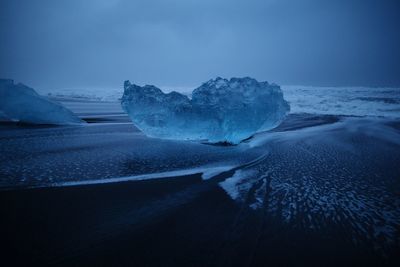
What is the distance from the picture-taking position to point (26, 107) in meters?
5.50

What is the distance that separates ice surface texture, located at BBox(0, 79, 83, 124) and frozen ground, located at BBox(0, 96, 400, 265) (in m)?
2.60

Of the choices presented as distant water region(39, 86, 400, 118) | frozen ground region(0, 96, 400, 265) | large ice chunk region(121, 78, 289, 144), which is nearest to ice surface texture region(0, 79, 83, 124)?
large ice chunk region(121, 78, 289, 144)

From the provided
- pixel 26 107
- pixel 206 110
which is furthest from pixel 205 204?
pixel 26 107

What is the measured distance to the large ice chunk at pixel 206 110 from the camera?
4340mm

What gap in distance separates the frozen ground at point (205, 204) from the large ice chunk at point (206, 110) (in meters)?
1.18

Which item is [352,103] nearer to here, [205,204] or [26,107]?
[205,204]

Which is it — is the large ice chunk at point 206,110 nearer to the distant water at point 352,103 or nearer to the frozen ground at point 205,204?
the frozen ground at point 205,204

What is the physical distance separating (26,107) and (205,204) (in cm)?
583

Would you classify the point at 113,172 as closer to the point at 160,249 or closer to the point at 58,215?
the point at 58,215

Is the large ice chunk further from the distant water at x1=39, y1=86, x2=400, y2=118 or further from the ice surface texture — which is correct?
the distant water at x1=39, y1=86, x2=400, y2=118

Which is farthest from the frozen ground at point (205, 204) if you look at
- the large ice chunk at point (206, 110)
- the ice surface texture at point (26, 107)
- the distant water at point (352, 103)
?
the distant water at point (352, 103)

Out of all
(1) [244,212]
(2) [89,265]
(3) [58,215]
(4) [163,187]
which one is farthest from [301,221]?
(3) [58,215]

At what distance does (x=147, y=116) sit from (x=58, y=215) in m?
3.15

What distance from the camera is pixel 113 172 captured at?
2.39 metres
